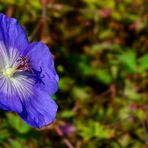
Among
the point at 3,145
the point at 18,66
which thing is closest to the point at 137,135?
the point at 3,145

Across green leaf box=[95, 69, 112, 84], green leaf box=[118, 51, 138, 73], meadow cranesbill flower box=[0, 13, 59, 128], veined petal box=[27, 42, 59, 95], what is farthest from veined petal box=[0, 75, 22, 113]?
green leaf box=[95, 69, 112, 84]

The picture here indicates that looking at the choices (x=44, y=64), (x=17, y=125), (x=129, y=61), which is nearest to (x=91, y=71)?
(x=129, y=61)

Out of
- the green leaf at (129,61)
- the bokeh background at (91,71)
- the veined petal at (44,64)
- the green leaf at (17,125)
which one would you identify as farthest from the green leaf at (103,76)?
the veined petal at (44,64)

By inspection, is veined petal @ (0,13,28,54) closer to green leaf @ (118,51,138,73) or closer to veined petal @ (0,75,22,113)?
veined petal @ (0,75,22,113)

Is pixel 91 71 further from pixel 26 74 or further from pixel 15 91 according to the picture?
pixel 15 91

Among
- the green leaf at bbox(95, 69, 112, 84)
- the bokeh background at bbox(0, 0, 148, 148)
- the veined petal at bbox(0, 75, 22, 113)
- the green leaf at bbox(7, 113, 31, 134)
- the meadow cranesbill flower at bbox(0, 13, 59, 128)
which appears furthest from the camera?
the green leaf at bbox(95, 69, 112, 84)
